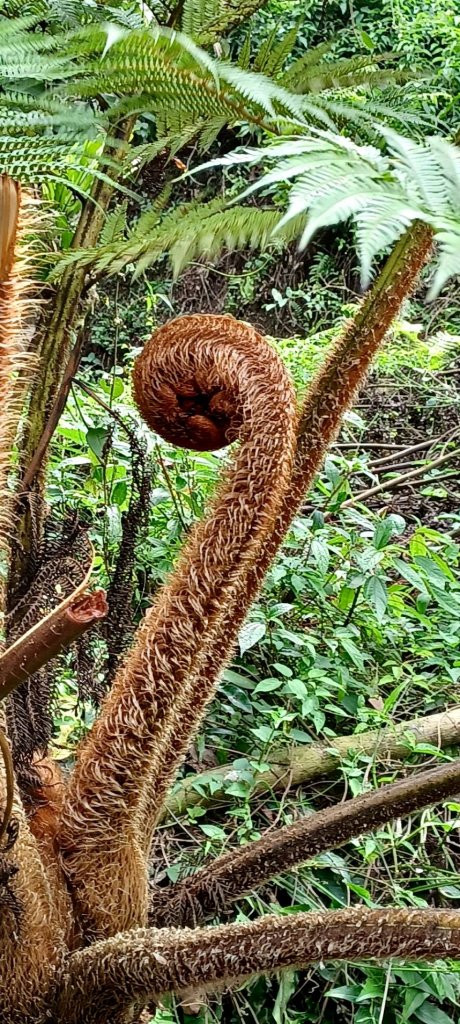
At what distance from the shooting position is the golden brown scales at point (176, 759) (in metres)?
0.88

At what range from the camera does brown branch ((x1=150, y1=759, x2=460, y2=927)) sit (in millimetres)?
1061

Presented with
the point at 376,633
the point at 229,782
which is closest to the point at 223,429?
the point at 229,782

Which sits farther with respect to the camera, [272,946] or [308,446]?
[308,446]

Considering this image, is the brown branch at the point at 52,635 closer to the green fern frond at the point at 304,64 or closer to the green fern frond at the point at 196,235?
the green fern frond at the point at 196,235

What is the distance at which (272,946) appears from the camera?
866 mm

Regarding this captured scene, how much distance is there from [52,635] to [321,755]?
1.16 metres

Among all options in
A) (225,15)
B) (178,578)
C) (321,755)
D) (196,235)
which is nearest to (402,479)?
(321,755)

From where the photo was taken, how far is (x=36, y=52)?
0.73 m

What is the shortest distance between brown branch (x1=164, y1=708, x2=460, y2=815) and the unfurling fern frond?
1223 millimetres

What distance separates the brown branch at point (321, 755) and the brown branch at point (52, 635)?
3.26 ft

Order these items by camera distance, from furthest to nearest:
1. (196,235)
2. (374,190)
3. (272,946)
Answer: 1. (272,946)
2. (196,235)
3. (374,190)

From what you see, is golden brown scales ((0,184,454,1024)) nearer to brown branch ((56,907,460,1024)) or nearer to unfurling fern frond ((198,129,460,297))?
brown branch ((56,907,460,1024))

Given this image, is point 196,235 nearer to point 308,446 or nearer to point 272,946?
point 308,446

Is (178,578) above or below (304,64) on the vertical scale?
below
